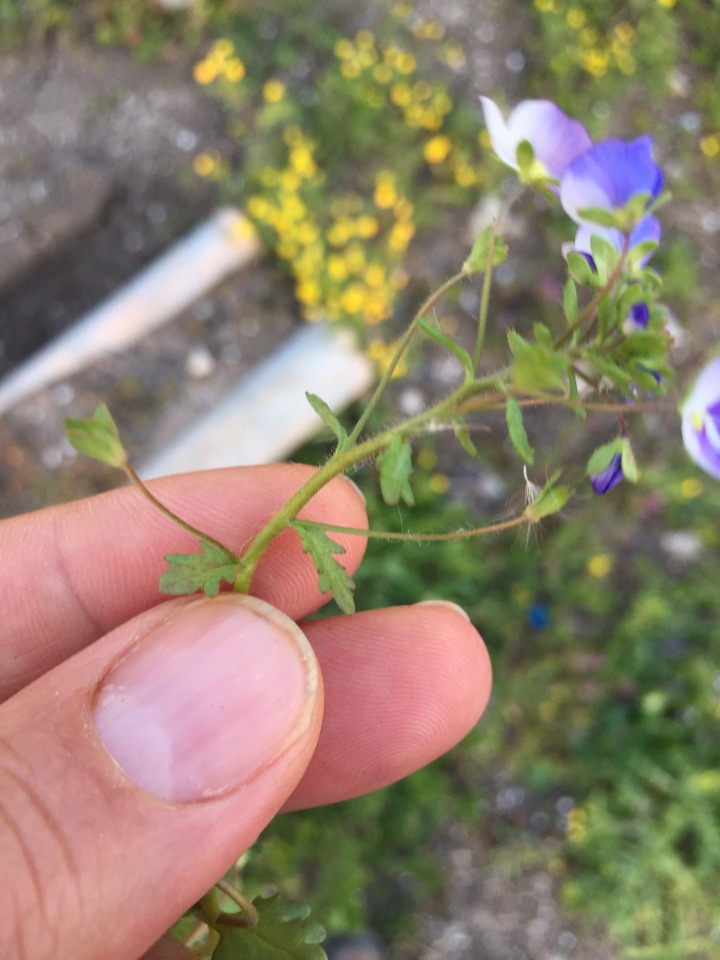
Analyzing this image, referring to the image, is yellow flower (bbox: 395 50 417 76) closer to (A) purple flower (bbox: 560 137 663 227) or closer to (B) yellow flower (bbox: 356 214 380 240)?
(B) yellow flower (bbox: 356 214 380 240)

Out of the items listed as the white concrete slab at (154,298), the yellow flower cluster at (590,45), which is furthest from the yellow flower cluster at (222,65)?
the yellow flower cluster at (590,45)

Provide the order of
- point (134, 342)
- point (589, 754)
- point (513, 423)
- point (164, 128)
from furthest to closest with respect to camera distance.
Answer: point (164, 128) < point (134, 342) < point (589, 754) < point (513, 423)

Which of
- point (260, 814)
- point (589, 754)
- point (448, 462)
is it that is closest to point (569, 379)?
point (260, 814)

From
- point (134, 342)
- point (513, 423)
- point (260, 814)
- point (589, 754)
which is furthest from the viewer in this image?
point (134, 342)

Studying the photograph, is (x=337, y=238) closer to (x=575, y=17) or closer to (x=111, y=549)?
(x=575, y=17)

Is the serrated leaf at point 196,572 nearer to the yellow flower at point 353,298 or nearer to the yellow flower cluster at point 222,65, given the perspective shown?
the yellow flower at point 353,298

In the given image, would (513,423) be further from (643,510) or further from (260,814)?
(643,510)

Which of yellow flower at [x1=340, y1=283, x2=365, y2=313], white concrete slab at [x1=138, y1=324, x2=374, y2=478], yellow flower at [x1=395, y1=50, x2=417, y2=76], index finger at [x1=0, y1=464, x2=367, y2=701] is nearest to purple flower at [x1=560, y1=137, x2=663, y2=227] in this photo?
index finger at [x1=0, y1=464, x2=367, y2=701]
